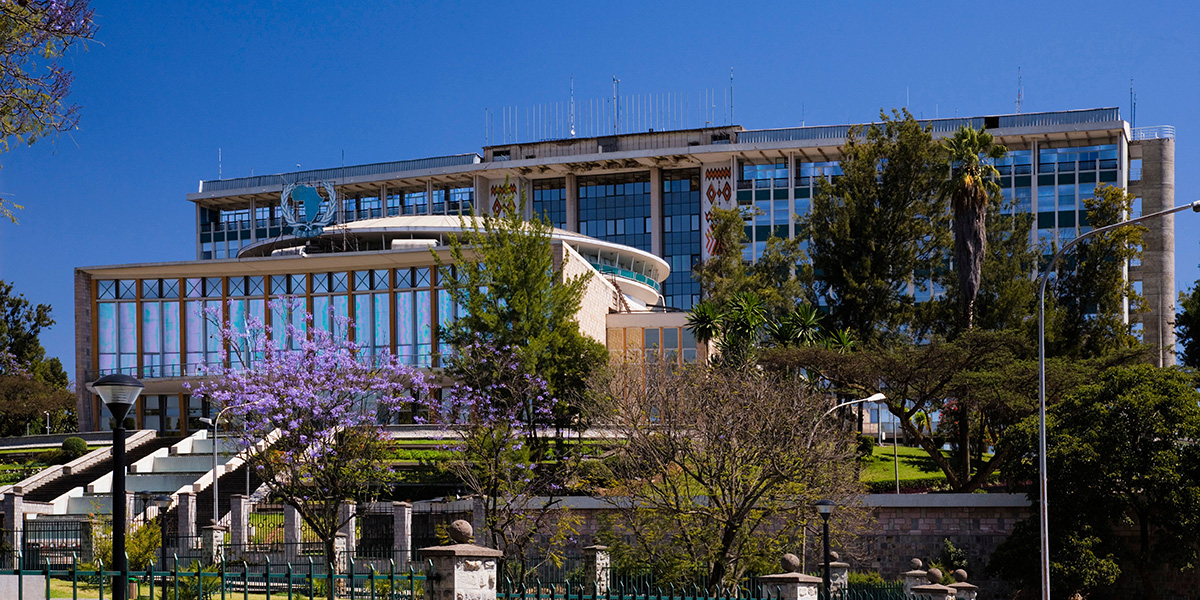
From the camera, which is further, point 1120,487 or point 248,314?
point 248,314

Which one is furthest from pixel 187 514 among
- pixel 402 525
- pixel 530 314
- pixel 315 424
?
pixel 530 314

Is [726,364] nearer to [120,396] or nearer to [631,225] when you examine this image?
[120,396]

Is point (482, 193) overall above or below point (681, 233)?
above

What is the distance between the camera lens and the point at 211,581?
20.2 metres

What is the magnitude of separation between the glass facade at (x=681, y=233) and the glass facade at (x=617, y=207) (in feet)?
5.26

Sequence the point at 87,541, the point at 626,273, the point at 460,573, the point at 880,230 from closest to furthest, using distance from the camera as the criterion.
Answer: the point at 460,573, the point at 87,541, the point at 880,230, the point at 626,273

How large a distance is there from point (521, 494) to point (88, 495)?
59.0 ft

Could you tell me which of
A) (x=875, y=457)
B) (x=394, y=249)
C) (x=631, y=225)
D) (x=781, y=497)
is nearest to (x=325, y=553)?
(x=781, y=497)

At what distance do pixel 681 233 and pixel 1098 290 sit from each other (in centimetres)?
4375

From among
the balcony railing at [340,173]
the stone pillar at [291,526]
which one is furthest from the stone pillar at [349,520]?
the balcony railing at [340,173]

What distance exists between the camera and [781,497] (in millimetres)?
29047

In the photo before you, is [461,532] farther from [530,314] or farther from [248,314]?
[248,314]

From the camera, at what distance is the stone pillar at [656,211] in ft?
308

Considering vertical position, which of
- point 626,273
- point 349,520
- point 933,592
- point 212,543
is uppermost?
point 626,273
